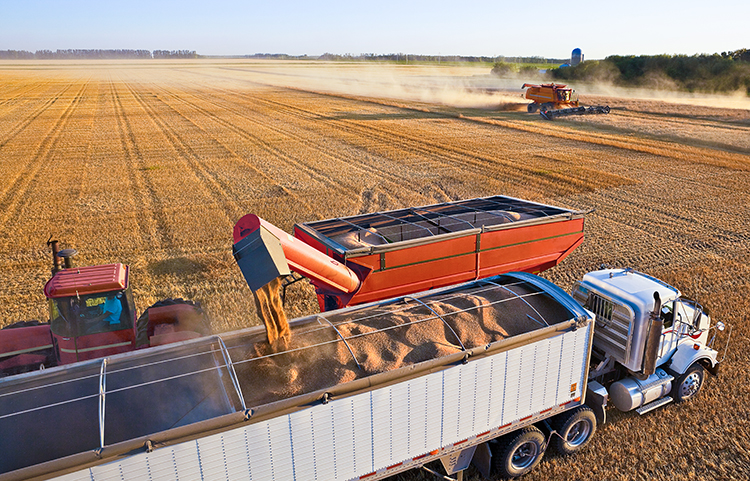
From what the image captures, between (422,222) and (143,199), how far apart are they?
12358 millimetres

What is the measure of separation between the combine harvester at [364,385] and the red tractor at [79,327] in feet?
5.77

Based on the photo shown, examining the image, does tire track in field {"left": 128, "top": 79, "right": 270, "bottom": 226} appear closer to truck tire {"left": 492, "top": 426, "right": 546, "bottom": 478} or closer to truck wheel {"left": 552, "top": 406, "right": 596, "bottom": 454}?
truck tire {"left": 492, "top": 426, "right": 546, "bottom": 478}

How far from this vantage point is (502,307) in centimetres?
714

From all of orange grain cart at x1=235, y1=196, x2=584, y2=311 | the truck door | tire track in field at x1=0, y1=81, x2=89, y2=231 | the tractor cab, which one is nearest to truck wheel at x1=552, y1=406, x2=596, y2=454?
the truck door

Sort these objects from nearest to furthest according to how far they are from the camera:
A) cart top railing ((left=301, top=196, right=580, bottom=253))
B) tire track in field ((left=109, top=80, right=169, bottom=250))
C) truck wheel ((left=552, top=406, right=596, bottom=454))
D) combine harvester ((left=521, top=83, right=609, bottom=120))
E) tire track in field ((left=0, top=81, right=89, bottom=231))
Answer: truck wheel ((left=552, top=406, right=596, bottom=454)) < cart top railing ((left=301, top=196, right=580, bottom=253)) < tire track in field ((left=109, top=80, right=169, bottom=250)) < tire track in field ((left=0, top=81, right=89, bottom=231)) < combine harvester ((left=521, top=83, right=609, bottom=120))

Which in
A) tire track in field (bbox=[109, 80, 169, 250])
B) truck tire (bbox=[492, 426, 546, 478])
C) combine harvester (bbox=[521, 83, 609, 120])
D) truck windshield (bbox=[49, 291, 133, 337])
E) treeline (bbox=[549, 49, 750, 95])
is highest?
treeline (bbox=[549, 49, 750, 95])

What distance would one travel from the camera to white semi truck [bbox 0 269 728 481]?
479 cm

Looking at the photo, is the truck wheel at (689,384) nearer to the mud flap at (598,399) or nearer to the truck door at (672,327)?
the truck door at (672,327)

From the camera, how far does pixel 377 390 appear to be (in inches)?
214

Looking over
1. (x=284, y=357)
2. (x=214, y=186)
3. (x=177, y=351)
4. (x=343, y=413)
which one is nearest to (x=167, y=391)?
(x=177, y=351)

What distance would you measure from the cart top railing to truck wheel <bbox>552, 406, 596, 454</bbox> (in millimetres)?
4115

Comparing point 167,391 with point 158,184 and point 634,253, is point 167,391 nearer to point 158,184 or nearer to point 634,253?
point 634,253

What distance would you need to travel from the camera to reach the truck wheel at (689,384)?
8.14m

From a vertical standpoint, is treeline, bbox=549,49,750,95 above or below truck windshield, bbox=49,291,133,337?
above
